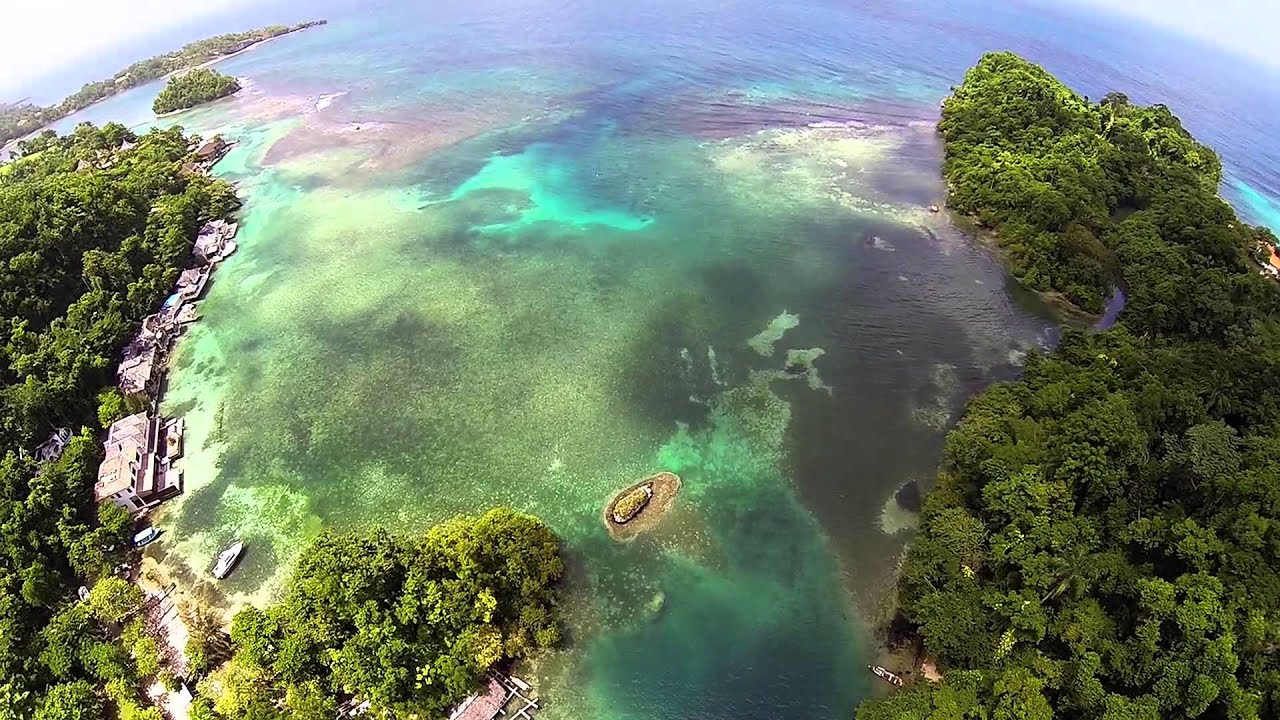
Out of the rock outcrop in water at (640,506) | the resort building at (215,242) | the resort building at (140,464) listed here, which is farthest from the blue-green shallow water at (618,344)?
the resort building at (215,242)

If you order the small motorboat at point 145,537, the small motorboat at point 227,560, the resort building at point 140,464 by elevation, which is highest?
the resort building at point 140,464

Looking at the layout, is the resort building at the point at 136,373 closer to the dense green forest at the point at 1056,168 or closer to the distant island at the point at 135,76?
the dense green forest at the point at 1056,168

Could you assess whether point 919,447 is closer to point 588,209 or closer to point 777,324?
point 777,324

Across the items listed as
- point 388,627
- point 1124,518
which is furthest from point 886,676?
point 388,627

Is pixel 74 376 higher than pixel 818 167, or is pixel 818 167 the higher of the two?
pixel 818 167

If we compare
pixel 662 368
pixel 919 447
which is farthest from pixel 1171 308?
pixel 662 368

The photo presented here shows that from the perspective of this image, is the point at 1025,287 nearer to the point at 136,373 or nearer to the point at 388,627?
the point at 388,627
